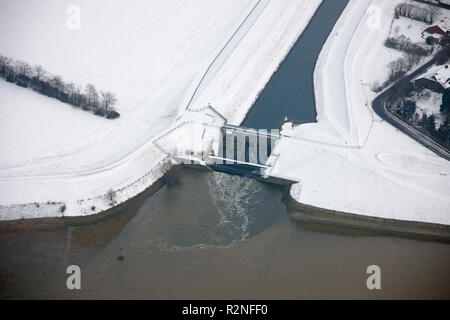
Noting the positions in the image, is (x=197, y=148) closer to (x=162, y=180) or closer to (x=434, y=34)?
(x=162, y=180)

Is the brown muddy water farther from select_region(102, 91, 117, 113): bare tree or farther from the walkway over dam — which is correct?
select_region(102, 91, 117, 113): bare tree

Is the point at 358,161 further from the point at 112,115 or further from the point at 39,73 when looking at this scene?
the point at 39,73

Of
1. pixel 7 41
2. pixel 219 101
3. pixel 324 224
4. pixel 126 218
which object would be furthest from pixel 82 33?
pixel 324 224

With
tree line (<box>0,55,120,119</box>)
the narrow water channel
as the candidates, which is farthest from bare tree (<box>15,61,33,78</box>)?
the narrow water channel

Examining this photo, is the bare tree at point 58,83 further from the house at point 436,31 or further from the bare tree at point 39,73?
the house at point 436,31

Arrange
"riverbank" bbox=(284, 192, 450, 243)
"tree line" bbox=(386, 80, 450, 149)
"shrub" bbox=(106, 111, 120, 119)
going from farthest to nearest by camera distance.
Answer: "shrub" bbox=(106, 111, 120, 119) → "tree line" bbox=(386, 80, 450, 149) → "riverbank" bbox=(284, 192, 450, 243)

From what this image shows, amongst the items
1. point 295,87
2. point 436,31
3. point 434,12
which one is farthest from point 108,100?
point 434,12
